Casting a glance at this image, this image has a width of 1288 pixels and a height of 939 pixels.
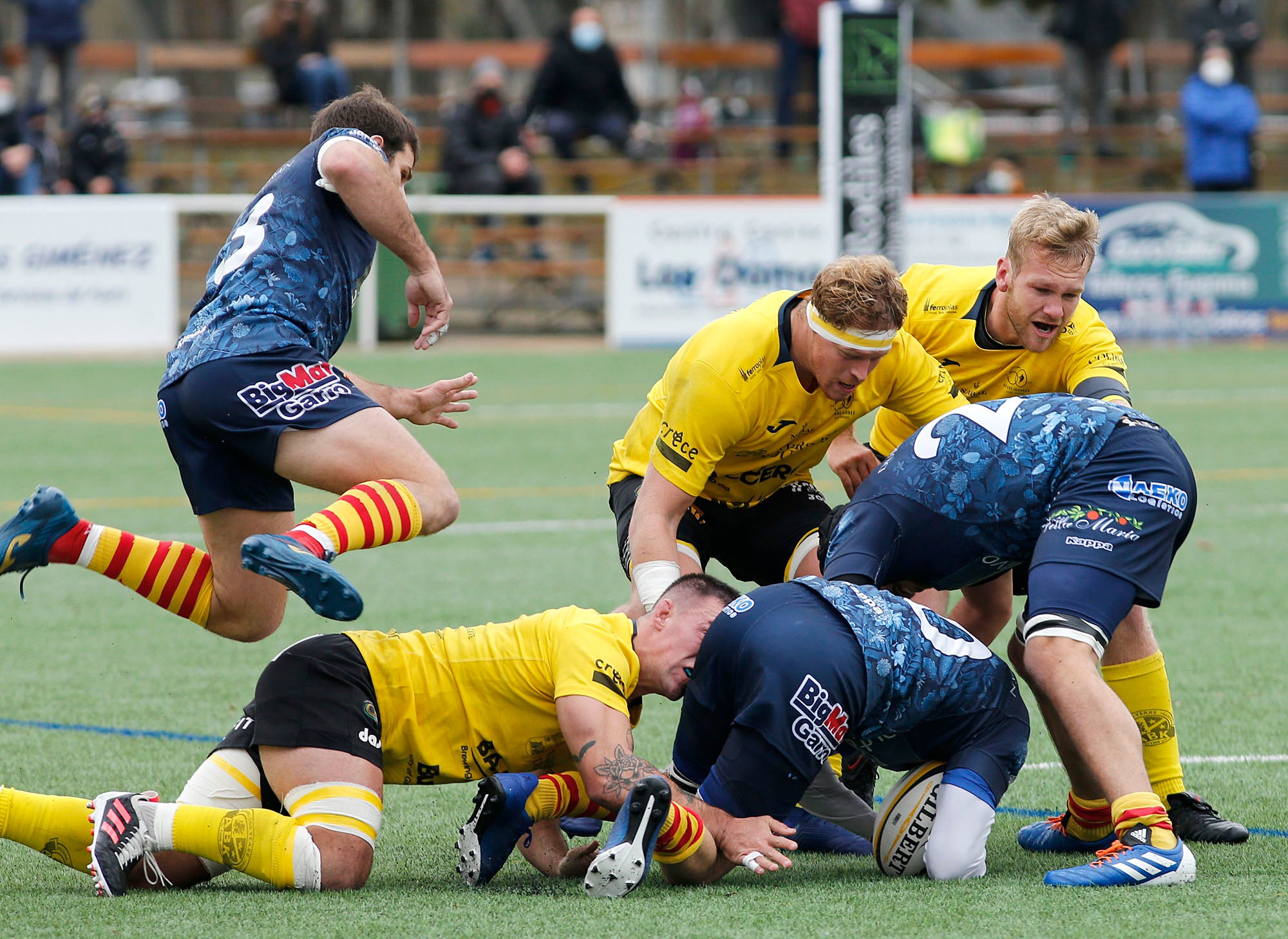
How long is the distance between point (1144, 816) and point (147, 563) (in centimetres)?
280

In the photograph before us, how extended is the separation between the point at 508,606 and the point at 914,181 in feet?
48.3

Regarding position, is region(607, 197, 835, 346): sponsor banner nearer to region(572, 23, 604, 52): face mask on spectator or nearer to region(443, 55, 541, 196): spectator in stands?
region(443, 55, 541, 196): spectator in stands

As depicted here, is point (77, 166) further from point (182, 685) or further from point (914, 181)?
point (182, 685)

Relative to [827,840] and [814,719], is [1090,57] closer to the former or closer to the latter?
[827,840]

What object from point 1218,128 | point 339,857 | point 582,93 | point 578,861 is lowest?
point 578,861

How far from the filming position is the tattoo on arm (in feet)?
13.1

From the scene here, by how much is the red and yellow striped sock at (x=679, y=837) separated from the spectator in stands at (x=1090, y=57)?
1828 centimetres

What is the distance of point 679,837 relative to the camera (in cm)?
396

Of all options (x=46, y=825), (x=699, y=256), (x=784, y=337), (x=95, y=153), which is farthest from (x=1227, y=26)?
(x=46, y=825)

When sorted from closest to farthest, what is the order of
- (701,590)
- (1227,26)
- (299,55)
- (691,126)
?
1. (701,590)
2. (1227,26)
3. (299,55)
4. (691,126)

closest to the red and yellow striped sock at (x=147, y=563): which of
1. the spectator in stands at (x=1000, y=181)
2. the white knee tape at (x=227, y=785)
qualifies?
the white knee tape at (x=227, y=785)

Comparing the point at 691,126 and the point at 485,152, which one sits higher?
the point at 691,126

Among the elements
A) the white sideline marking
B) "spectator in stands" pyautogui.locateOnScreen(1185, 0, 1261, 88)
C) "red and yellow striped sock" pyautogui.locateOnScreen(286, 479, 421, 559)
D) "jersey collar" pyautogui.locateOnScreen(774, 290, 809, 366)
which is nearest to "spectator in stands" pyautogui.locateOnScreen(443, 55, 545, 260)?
"spectator in stands" pyautogui.locateOnScreen(1185, 0, 1261, 88)

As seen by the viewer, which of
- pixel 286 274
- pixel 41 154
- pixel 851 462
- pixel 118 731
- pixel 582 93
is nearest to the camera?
pixel 286 274
